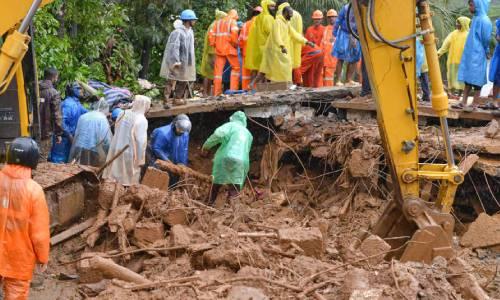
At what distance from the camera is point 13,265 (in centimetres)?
562

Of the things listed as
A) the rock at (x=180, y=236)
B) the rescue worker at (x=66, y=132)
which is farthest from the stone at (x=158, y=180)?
the rescue worker at (x=66, y=132)

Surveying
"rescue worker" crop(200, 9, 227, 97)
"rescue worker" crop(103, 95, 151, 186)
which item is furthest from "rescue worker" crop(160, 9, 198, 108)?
"rescue worker" crop(103, 95, 151, 186)

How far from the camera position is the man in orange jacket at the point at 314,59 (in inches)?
623

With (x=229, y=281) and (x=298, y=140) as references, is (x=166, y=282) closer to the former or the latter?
(x=229, y=281)

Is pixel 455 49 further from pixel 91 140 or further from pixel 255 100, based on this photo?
pixel 91 140

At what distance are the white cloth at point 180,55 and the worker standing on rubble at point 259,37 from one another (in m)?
1.37

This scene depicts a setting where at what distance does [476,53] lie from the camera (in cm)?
1214

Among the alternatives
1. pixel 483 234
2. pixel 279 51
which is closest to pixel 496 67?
pixel 483 234

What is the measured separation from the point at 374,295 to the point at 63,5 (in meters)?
10.9

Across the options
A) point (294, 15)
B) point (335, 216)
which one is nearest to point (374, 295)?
point (335, 216)

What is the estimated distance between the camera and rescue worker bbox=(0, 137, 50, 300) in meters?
5.60

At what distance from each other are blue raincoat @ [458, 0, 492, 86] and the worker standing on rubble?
4.00 meters

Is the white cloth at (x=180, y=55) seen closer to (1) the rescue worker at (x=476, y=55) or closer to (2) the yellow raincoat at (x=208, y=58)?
(2) the yellow raincoat at (x=208, y=58)

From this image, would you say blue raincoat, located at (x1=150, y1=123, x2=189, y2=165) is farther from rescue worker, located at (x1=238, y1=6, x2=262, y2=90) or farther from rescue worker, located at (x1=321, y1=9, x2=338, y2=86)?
rescue worker, located at (x1=321, y1=9, x2=338, y2=86)
